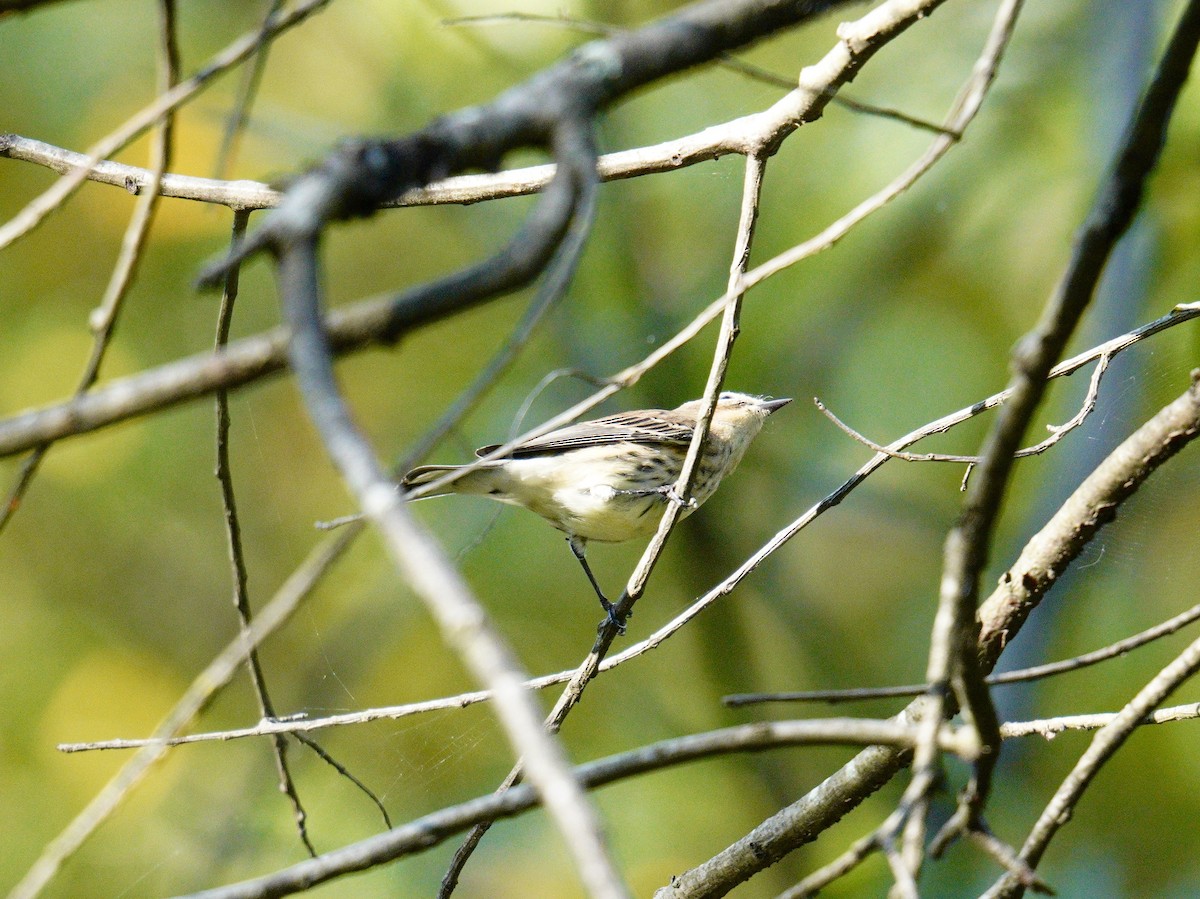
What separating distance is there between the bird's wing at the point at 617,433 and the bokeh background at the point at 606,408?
1.51m

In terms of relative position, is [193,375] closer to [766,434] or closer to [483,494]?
[483,494]

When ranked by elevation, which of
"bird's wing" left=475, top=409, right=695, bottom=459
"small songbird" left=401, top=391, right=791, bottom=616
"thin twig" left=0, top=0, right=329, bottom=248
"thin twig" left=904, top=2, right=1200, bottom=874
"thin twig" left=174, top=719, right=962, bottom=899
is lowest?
"thin twig" left=174, top=719, right=962, bottom=899

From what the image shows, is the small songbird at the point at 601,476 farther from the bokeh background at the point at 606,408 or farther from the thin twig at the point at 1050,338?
the thin twig at the point at 1050,338

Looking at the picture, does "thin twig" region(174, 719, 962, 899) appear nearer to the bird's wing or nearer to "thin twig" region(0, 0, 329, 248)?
"thin twig" region(0, 0, 329, 248)

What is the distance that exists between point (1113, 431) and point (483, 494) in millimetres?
2837

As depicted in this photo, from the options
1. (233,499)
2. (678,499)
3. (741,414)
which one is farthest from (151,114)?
(741,414)

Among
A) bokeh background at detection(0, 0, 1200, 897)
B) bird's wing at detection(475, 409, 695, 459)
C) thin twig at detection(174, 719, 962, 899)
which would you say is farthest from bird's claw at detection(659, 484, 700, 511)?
bokeh background at detection(0, 0, 1200, 897)

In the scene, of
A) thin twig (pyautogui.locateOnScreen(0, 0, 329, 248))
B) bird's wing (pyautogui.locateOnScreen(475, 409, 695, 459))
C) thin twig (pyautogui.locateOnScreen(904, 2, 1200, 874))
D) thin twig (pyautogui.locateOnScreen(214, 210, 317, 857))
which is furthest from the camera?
bird's wing (pyautogui.locateOnScreen(475, 409, 695, 459))

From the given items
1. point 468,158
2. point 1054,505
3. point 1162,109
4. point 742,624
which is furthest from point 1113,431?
point 468,158

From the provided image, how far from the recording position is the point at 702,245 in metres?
8.32

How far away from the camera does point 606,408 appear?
7.05m

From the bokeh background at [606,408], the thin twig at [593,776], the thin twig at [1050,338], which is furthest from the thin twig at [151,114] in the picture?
the bokeh background at [606,408]

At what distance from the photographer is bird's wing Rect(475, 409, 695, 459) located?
457 centimetres

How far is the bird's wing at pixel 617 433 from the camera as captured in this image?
4.57 m
